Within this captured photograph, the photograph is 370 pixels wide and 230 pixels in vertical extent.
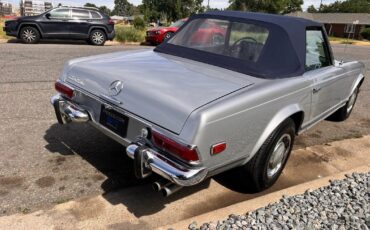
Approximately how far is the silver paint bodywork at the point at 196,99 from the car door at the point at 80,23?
11.6 meters

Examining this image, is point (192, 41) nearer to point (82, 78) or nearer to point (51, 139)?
point (82, 78)

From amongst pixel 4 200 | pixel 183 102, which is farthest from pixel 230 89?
pixel 4 200

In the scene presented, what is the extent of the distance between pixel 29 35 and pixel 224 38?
12110mm

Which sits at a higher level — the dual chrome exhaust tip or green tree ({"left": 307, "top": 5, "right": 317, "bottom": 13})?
green tree ({"left": 307, "top": 5, "right": 317, "bottom": 13})

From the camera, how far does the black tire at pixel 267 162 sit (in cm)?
320

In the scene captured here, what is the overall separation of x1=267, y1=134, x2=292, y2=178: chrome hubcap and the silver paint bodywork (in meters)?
0.27

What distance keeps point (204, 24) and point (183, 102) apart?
74.8 inches

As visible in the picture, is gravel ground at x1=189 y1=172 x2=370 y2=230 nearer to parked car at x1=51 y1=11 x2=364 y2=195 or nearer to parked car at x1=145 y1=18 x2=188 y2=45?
parked car at x1=51 y1=11 x2=364 y2=195

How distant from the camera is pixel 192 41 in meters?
4.10

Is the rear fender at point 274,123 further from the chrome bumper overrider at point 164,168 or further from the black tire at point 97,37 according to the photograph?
the black tire at point 97,37

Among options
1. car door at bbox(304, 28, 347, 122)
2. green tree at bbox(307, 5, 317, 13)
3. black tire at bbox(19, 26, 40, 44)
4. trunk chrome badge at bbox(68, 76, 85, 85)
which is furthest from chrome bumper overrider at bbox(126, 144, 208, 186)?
green tree at bbox(307, 5, 317, 13)

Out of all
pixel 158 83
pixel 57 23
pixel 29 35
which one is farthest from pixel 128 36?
pixel 158 83

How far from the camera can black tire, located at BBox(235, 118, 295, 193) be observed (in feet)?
10.5

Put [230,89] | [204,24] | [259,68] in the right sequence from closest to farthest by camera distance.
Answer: [230,89], [259,68], [204,24]
